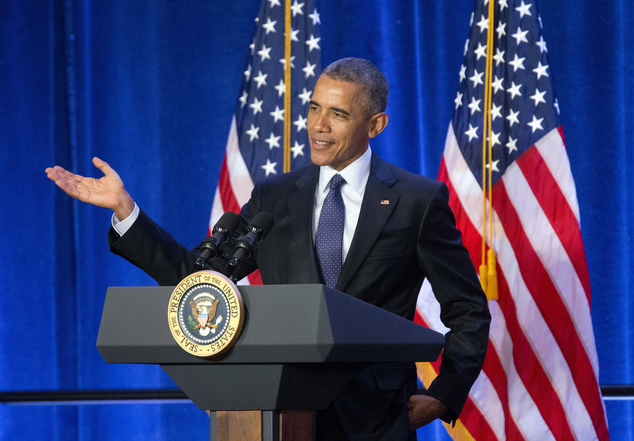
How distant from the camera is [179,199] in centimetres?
315

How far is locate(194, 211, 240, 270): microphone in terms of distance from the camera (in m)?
1.00

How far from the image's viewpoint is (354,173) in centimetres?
158

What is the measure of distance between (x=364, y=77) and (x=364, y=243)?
393 millimetres

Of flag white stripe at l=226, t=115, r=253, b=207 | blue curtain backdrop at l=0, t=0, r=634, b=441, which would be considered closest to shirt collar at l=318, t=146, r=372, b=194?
flag white stripe at l=226, t=115, r=253, b=207

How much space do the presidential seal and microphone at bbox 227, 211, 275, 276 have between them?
9 cm

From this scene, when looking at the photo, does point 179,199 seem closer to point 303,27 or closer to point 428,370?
point 303,27

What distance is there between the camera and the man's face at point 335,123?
1.56m

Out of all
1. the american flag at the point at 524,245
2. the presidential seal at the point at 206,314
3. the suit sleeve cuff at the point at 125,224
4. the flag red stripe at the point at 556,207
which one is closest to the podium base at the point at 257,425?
the presidential seal at the point at 206,314

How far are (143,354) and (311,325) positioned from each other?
0.77 ft

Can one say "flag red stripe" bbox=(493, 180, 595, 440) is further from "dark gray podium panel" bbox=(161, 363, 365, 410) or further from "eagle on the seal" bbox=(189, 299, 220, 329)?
"eagle on the seal" bbox=(189, 299, 220, 329)

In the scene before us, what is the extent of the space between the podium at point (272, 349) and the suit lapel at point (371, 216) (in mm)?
409

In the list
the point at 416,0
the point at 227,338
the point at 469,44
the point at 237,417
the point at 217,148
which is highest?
the point at 416,0

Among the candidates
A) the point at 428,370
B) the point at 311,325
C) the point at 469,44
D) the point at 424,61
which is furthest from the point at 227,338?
the point at 424,61

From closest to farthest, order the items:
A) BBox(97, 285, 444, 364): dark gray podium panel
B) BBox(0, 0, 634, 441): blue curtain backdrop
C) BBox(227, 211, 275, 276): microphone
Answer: BBox(97, 285, 444, 364): dark gray podium panel < BBox(227, 211, 275, 276): microphone < BBox(0, 0, 634, 441): blue curtain backdrop
